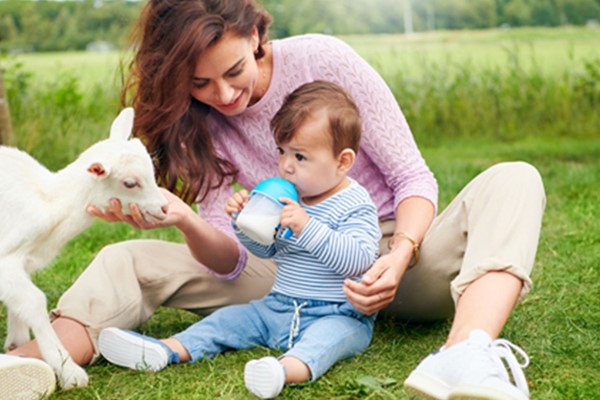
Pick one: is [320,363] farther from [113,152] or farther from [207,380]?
[113,152]

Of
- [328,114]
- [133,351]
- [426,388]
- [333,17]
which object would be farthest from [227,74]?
[333,17]

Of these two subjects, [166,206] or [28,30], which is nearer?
[166,206]

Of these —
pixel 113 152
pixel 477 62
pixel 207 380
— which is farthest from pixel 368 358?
pixel 477 62

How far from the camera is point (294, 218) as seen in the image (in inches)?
104

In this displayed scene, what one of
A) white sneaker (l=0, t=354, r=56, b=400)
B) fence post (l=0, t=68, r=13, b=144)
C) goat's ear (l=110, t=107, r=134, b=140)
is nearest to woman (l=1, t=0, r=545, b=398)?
goat's ear (l=110, t=107, r=134, b=140)

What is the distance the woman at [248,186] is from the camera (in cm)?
265

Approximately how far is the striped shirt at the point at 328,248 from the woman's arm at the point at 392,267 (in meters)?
0.07

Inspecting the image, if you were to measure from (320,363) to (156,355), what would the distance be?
0.51 metres

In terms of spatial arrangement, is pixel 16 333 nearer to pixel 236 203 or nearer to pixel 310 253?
pixel 236 203

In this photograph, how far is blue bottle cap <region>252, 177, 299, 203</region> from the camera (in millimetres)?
2707

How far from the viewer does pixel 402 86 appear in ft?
32.6

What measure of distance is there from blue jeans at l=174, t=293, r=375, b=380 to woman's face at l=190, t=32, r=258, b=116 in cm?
67

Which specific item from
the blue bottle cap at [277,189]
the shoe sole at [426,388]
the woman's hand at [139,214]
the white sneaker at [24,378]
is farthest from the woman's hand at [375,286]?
the white sneaker at [24,378]

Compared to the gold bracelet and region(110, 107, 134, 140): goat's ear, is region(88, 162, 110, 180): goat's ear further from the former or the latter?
the gold bracelet
